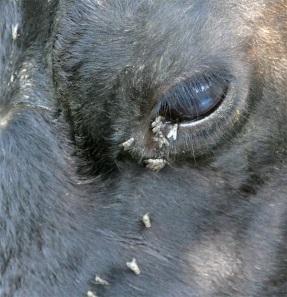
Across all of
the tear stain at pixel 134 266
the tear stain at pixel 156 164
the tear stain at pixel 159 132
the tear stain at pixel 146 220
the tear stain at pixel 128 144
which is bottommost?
the tear stain at pixel 134 266

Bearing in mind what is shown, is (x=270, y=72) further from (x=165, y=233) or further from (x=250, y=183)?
(x=165, y=233)

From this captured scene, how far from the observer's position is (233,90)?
8.45 feet

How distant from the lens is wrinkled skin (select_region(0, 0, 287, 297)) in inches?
104

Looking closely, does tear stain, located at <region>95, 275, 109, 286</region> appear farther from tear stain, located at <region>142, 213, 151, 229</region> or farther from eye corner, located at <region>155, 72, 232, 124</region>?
eye corner, located at <region>155, 72, 232, 124</region>

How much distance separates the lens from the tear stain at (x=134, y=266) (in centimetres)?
270

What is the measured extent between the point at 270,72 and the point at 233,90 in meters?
0.19

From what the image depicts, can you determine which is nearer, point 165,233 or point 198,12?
point 198,12

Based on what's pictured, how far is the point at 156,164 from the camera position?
268 cm

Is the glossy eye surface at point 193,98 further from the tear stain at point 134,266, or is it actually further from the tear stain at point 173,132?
the tear stain at point 134,266

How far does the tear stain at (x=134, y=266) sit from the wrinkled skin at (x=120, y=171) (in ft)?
0.06

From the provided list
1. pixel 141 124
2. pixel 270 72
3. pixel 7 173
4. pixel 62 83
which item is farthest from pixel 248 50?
pixel 7 173

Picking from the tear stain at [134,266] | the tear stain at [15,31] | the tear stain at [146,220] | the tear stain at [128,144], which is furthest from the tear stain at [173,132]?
the tear stain at [15,31]

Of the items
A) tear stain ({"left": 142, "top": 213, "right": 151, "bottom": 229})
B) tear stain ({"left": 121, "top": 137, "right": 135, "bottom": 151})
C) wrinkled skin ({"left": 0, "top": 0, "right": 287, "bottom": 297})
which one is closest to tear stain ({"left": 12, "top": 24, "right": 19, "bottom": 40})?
wrinkled skin ({"left": 0, "top": 0, "right": 287, "bottom": 297})

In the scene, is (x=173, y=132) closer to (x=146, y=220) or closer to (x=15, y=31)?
(x=146, y=220)
